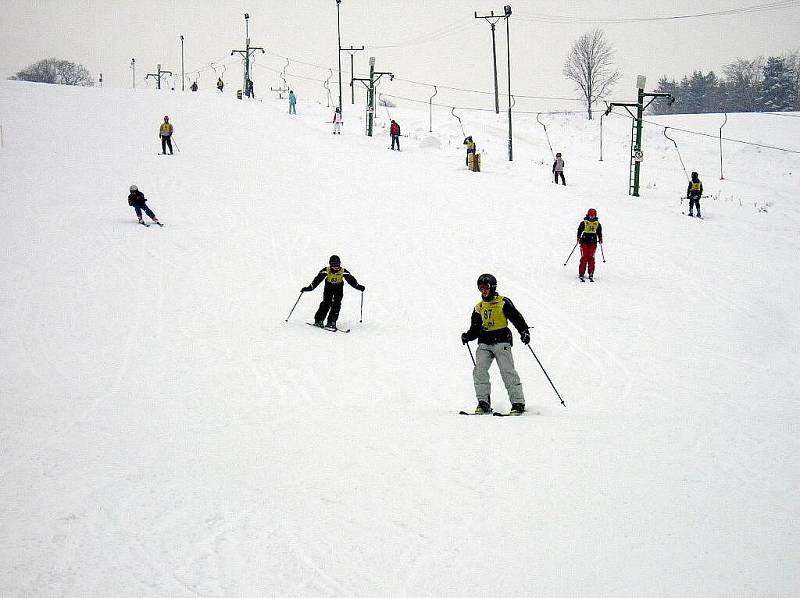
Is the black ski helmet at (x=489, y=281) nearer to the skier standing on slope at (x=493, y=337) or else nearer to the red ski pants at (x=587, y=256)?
the skier standing on slope at (x=493, y=337)

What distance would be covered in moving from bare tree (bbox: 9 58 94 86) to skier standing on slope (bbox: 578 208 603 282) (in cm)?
10710

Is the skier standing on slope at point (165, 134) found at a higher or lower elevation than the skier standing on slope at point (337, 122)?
lower

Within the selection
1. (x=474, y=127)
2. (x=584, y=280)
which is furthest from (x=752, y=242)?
(x=474, y=127)

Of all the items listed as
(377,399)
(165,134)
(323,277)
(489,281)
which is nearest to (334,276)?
(323,277)

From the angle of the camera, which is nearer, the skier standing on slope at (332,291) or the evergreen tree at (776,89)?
the skier standing on slope at (332,291)

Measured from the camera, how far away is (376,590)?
3820 mm

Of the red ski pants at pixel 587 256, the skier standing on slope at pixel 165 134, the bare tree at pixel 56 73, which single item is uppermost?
the bare tree at pixel 56 73

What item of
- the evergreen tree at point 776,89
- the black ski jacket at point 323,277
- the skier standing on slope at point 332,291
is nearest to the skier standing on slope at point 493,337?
the black ski jacket at point 323,277

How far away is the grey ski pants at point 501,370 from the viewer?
284 inches

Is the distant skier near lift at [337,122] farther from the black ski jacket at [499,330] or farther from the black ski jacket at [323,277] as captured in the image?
the black ski jacket at [499,330]

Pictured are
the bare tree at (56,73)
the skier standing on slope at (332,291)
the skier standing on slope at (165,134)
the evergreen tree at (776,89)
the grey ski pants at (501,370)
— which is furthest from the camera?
the bare tree at (56,73)

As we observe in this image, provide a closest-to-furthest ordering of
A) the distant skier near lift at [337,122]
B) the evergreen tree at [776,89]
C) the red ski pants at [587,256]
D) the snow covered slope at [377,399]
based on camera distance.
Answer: the snow covered slope at [377,399]
the red ski pants at [587,256]
the distant skier near lift at [337,122]
the evergreen tree at [776,89]

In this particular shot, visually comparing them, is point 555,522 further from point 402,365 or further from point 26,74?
point 26,74

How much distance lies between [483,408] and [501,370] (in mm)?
482
